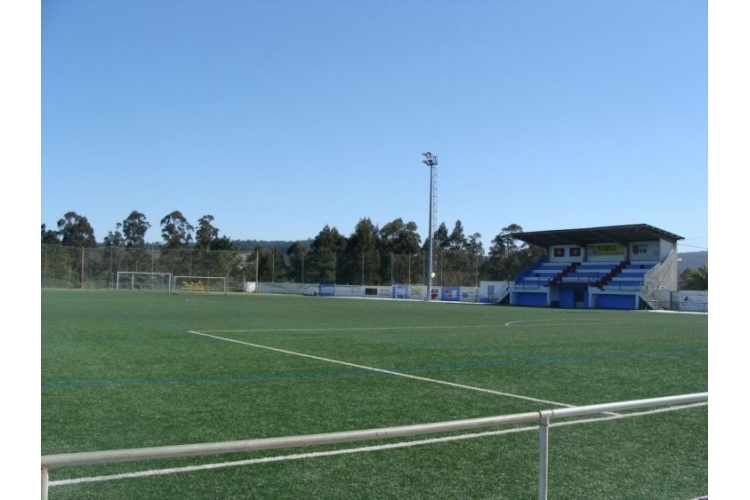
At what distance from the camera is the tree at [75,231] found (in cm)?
9269

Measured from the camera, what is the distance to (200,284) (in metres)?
68.1

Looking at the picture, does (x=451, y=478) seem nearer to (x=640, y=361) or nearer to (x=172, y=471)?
(x=172, y=471)

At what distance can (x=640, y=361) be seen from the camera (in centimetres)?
1301

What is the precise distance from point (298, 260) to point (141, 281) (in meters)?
19.4

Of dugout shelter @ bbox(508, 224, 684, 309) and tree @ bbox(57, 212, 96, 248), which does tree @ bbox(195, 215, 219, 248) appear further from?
dugout shelter @ bbox(508, 224, 684, 309)

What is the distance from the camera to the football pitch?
484 cm

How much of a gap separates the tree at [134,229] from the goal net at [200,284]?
3746 centimetres

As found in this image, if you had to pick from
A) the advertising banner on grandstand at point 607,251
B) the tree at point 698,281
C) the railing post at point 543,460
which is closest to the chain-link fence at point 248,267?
the advertising banner on grandstand at point 607,251

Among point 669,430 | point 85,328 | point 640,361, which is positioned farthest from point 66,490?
point 85,328

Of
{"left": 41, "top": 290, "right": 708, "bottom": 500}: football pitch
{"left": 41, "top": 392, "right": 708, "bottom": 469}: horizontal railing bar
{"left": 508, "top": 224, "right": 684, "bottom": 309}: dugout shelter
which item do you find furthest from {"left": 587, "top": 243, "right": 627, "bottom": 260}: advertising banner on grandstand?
{"left": 41, "top": 392, "right": 708, "bottom": 469}: horizontal railing bar

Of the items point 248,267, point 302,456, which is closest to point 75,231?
point 248,267

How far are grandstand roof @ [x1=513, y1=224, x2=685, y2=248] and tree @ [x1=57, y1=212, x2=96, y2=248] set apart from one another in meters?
64.6

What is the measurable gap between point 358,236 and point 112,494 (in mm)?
85383
